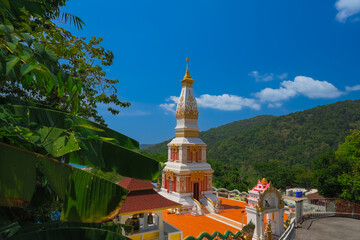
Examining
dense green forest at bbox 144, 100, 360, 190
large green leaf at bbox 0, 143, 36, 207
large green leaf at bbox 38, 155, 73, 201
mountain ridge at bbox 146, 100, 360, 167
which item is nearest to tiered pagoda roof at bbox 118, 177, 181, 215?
large green leaf at bbox 38, 155, 73, 201

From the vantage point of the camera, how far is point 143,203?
12031mm

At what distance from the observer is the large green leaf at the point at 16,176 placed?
8.40ft

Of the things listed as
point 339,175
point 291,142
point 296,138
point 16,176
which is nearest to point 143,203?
point 16,176

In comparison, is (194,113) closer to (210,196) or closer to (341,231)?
(210,196)

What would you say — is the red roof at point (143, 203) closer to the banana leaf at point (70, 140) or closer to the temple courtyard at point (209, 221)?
the temple courtyard at point (209, 221)

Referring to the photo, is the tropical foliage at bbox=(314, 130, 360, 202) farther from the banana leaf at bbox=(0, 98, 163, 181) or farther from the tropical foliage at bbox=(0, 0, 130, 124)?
the banana leaf at bbox=(0, 98, 163, 181)

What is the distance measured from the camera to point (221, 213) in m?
20.7

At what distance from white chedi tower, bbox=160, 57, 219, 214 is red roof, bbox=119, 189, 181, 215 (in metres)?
8.89

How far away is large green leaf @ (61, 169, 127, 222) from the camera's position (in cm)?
288

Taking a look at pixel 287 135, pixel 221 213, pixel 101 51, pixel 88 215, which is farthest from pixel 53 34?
pixel 287 135

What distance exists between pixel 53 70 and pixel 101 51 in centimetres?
543

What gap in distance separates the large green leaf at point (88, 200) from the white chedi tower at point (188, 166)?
62.1 feet

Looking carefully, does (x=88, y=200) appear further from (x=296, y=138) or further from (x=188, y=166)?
(x=296, y=138)

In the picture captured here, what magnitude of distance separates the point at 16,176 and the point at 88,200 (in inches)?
31.7
